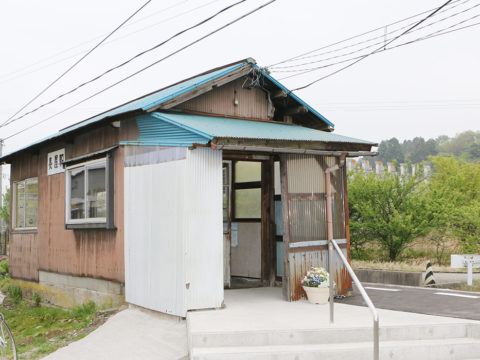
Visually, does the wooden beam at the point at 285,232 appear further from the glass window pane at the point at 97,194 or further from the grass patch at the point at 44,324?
the glass window pane at the point at 97,194

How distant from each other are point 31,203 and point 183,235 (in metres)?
7.07

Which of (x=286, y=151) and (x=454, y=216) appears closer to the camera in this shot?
(x=286, y=151)

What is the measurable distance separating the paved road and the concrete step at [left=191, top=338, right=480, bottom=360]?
0.74 m

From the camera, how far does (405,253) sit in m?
19.2

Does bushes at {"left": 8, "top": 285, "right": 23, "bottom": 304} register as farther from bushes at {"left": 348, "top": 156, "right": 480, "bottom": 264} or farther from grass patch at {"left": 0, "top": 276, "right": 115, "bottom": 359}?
bushes at {"left": 348, "top": 156, "right": 480, "bottom": 264}

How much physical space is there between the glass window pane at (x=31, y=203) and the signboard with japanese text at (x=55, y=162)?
44.3 inches

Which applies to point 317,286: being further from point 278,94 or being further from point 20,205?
point 20,205

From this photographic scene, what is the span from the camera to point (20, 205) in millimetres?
13094

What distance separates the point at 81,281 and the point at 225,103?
4.37m

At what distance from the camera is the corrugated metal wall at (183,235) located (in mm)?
6711

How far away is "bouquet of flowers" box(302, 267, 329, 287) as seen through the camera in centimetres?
735

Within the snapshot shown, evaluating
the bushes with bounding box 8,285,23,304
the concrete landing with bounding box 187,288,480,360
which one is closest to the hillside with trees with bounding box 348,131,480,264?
the bushes with bounding box 8,285,23,304

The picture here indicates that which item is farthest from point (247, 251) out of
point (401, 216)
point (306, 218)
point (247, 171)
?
point (401, 216)

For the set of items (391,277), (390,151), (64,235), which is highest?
(390,151)
